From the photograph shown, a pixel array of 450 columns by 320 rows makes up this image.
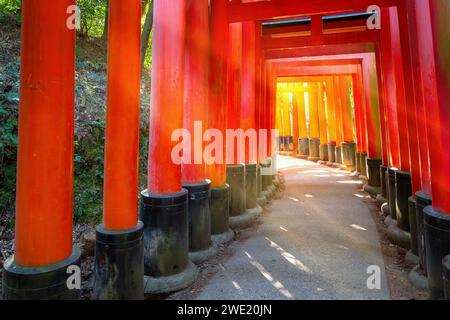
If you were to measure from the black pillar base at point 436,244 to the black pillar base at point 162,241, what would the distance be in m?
2.57

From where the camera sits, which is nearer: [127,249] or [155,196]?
[127,249]

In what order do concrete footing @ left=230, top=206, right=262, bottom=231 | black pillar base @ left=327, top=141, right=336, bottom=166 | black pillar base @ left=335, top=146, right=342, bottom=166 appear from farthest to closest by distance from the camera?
black pillar base @ left=327, top=141, right=336, bottom=166, black pillar base @ left=335, top=146, right=342, bottom=166, concrete footing @ left=230, top=206, right=262, bottom=231

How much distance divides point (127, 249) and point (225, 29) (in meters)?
4.17

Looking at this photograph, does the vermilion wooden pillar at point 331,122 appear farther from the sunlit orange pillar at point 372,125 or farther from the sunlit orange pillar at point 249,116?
the sunlit orange pillar at point 249,116

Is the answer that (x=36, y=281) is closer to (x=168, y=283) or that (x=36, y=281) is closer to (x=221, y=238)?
(x=168, y=283)

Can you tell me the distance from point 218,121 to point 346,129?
462 inches

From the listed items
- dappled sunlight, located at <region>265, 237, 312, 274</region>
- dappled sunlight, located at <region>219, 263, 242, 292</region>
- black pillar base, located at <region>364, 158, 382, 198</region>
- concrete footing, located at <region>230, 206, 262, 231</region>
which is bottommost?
dappled sunlight, located at <region>219, 263, 242, 292</region>

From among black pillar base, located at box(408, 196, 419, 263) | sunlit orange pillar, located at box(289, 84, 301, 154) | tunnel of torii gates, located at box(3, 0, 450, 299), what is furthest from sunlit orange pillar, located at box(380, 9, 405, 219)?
sunlit orange pillar, located at box(289, 84, 301, 154)

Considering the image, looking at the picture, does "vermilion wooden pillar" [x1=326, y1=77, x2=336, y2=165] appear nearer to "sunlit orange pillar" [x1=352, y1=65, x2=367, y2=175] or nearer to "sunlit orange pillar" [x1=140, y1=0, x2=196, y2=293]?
"sunlit orange pillar" [x1=352, y1=65, x2=367, y2=175]

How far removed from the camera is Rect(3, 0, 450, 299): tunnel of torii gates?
7.25ft

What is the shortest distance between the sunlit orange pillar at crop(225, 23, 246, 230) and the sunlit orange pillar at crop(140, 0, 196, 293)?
8.06ft

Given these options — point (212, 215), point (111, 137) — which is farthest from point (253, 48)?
point (111, 137)
